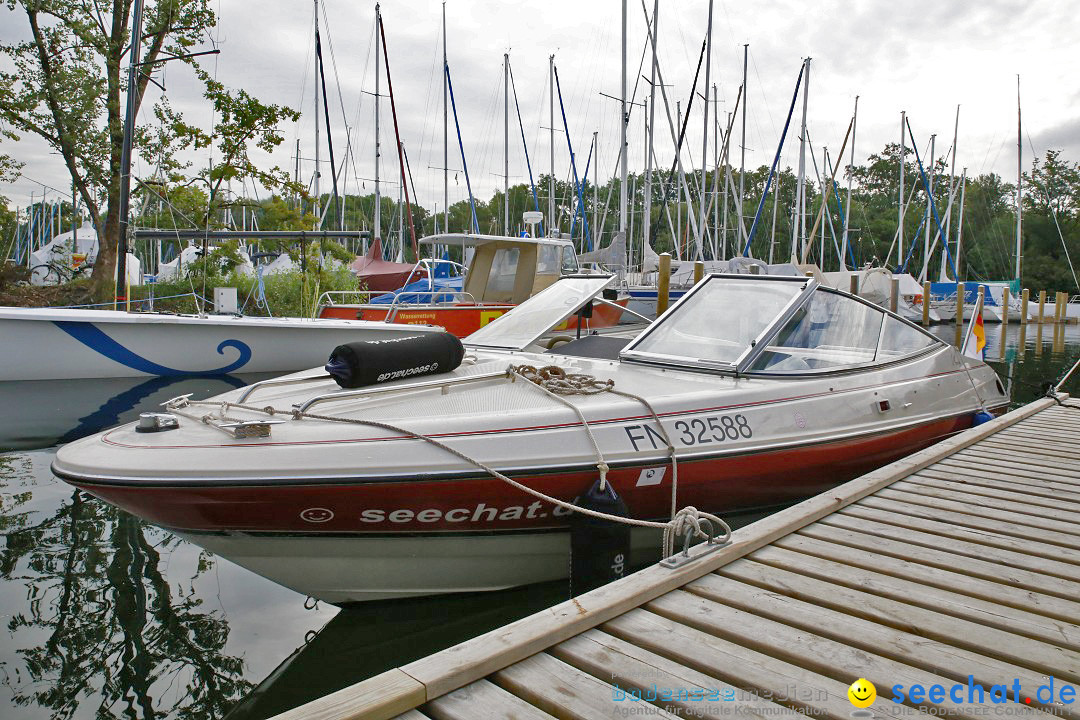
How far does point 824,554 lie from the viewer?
3.25 m

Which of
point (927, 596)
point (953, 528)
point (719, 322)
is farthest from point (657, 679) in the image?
point (719, 322)

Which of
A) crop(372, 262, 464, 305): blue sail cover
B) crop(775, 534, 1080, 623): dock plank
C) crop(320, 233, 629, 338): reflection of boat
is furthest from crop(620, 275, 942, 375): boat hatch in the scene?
crop(372, 262, 464, 305): blue sail cover

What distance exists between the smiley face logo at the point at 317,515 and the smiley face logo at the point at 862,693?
2.33 meters

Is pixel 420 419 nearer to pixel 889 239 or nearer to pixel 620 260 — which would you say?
pixel 620 260

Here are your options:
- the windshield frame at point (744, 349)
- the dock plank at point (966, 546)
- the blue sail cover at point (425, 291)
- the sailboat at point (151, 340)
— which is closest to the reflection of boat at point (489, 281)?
the blue sail cover at point (425, 291)

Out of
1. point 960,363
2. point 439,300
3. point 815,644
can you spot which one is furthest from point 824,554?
point 439,300

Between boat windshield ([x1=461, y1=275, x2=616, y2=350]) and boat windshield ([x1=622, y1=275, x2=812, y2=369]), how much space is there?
2.58ft

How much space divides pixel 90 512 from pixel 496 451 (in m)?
4.07

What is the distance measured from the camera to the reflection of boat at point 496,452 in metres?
3.45

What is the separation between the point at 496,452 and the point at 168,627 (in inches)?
81.4

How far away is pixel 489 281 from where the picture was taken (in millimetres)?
13039

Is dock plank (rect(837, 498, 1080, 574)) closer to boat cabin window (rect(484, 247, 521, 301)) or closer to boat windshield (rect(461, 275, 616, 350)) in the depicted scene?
boat windshield (rect(461, 275, 616, 350))

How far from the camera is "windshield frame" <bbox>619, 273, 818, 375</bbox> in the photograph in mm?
4852

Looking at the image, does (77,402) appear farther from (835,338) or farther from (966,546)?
(966,546)
